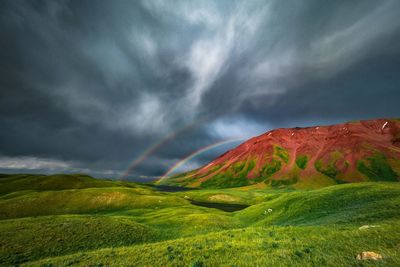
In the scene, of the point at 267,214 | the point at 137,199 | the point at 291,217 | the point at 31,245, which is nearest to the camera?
the point at 31,245

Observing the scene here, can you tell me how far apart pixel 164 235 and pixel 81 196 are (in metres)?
76.6

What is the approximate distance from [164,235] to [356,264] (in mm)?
35325

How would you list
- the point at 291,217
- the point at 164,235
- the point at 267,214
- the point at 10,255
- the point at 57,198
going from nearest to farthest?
1. the point at 10,255
2. the point at 164,235
3. the point at 291,217
4. the point at 267,214
5. the point at 57,198

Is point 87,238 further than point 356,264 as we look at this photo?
Yes

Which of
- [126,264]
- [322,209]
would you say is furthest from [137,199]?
[126,264]

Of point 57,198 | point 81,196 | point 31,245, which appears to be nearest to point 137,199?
point 81,196

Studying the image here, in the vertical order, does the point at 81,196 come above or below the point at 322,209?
above

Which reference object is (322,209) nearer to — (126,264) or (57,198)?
(126,264)

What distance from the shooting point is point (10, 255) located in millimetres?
26547

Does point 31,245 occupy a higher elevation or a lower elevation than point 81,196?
lower

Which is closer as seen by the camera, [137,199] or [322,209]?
[322,209]

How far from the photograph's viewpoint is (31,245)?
96.9 feet

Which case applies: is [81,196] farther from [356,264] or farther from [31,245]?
[356,264]

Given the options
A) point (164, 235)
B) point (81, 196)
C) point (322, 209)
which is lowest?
point (164, 235)
